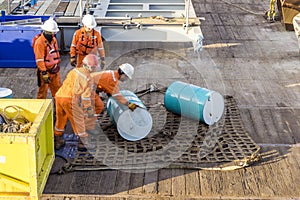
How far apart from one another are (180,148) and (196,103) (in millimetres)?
853

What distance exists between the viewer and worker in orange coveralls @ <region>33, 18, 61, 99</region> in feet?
26.1

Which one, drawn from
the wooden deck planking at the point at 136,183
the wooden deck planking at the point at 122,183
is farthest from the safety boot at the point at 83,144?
the wooden deck planking at the point at 136,183

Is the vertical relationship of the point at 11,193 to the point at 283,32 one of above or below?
above

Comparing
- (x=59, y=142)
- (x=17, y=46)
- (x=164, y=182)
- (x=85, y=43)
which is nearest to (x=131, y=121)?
(x=59, y=142)

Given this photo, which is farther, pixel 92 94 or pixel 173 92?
pixel 173 92

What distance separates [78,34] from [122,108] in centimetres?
193

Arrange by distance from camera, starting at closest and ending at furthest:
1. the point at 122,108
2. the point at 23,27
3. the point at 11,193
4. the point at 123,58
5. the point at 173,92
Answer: the point at 11,193 → the point at 122,108 → the point at 173,92 → the point at 23,27 → the point at 123,58

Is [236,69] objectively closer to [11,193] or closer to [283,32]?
[283,32]

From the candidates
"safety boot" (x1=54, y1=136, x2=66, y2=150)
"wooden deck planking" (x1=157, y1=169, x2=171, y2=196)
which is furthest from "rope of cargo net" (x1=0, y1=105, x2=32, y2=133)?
"wooden deck planking" (x1=157, y1=169, x2=171, y2=196)

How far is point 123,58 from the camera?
10938 mm

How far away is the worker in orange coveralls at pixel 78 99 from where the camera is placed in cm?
707

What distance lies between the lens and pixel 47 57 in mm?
8086

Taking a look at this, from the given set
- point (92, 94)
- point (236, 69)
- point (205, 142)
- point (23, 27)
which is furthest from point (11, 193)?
point (236, 69)

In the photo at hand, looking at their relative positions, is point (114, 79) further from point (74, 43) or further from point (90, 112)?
point (74, 43)
